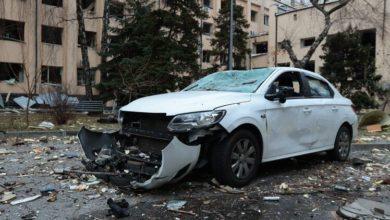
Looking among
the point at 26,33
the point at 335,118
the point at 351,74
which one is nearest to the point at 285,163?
the point at 335,118

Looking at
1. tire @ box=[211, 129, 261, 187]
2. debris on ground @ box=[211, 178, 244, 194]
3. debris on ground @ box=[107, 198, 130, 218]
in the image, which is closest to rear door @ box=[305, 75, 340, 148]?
tire @ box=[211, 129, 261, 187]

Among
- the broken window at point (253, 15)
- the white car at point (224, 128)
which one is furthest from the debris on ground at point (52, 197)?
the broken window at point (253, 15)

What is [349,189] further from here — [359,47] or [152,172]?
[359,47]

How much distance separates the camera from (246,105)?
6293mm

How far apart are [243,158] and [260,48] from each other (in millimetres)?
46293

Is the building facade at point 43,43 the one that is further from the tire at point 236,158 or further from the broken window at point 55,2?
the tire at point 236,158

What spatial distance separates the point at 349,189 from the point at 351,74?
16.2m

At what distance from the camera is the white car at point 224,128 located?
18.7 feet

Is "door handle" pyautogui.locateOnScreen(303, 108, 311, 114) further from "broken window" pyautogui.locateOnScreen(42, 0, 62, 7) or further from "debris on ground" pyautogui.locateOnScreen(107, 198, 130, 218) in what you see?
"broken window" pyautogui.locateOnScreen(42, 0, 62, 7)

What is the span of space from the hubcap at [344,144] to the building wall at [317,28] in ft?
72.6

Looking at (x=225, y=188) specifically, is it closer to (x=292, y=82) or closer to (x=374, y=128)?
(x=292, y=82)

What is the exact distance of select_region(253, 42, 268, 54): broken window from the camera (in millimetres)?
50688

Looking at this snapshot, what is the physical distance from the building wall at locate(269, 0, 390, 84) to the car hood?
24888 millimetres

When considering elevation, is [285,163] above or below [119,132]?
below
